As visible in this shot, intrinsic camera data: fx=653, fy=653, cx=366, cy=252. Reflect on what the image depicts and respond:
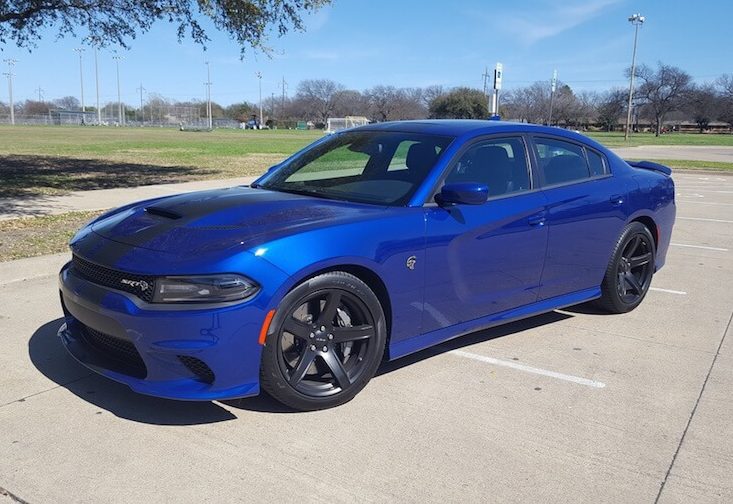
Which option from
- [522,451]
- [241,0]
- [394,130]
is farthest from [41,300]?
[241,0]

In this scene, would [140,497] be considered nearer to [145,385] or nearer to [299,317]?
[145,385]

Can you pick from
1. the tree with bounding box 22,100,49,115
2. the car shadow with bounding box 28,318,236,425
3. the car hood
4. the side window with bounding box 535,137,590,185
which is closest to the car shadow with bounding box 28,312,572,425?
the car shadow with bounding box 28,318,236,425

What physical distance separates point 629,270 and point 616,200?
2.39ft

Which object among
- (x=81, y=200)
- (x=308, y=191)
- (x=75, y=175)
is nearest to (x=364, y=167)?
(x=308, y=191)

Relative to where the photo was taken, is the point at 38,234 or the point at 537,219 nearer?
the point at 537,219

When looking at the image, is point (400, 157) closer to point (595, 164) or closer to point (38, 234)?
point (595, 164)

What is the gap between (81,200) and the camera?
11.7 metres

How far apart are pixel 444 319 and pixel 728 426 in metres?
1.66

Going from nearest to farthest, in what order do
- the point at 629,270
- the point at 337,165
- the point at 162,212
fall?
the point at 162,212, the point at 337,165, the point at 629,270

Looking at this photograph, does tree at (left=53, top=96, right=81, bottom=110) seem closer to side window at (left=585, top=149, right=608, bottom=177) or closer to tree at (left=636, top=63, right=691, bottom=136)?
tree at (left=636, top=63, right=691, bottom=136)

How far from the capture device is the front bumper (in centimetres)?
309

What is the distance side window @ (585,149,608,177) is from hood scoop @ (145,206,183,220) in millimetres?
3233

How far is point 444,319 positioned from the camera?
405 centimetres

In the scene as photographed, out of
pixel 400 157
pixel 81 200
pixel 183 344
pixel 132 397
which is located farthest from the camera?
pixel 81 200
